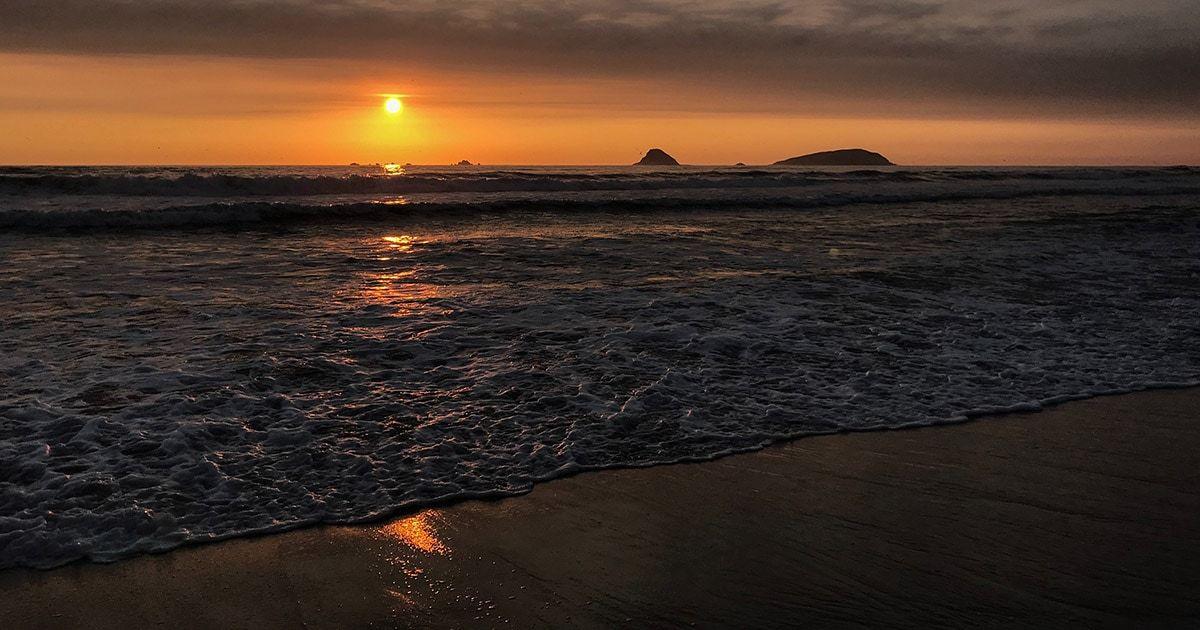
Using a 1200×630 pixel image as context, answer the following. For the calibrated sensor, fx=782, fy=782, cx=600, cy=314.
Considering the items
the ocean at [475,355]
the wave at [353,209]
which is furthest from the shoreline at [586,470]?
the wave at [353,209]

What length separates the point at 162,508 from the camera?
3754 mm

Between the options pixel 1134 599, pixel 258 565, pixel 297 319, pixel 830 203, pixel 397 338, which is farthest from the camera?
pixel 830 203

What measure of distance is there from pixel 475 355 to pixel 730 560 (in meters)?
3.54

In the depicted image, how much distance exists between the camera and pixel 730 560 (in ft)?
10.9

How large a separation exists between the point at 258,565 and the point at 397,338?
3.69m

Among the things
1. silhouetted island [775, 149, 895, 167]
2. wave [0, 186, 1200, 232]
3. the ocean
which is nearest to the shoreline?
the ocean

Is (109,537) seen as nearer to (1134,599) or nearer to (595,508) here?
(595,508)

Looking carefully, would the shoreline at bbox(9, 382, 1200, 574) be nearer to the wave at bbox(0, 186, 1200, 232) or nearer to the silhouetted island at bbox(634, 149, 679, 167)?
the wave at bbox(0, 186, 1200, 232)

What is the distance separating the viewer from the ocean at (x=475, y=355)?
411 centimetres

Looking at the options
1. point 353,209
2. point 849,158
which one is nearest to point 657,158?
point 849,158

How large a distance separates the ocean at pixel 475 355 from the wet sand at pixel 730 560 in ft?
0.95

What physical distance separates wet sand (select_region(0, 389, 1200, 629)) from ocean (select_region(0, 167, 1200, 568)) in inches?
11.4

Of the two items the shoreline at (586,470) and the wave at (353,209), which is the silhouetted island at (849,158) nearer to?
the wave at (353,209)

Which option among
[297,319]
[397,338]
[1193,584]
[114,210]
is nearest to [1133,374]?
[1193,584]
